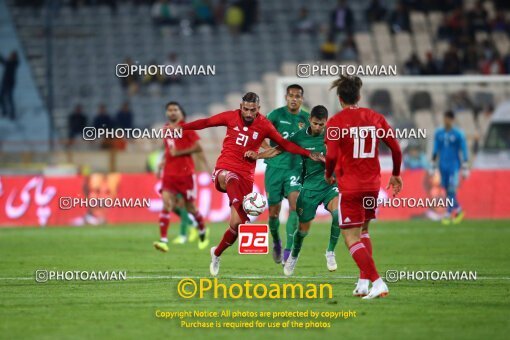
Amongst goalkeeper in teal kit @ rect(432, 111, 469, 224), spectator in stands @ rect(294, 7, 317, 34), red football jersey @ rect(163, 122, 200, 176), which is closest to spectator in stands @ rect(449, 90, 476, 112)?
goalkeeper in teal kit @ rect(432, 111, 469, 224)

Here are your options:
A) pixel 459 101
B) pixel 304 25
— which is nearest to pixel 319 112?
pixel 459 101

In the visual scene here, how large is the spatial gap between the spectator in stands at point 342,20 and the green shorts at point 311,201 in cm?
2239

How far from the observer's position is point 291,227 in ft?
55.4

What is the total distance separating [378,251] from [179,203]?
179 inches

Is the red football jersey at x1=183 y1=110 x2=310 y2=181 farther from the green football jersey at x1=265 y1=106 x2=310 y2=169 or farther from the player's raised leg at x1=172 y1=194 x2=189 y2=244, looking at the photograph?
the player's raised leg at x1=172 y1=194 x2=189 y2=244

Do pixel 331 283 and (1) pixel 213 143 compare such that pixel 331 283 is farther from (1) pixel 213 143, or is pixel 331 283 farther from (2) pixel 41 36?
(2) pixel 41 36

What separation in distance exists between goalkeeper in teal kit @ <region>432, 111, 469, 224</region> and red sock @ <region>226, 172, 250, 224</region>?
1169cm

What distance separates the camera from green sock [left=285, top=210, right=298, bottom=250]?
54.7 ft

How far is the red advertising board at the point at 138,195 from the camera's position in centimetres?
2720

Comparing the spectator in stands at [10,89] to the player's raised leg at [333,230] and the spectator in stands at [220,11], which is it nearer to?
the spectator in stands at [220,11]

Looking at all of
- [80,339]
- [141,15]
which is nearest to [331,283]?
[80,339]

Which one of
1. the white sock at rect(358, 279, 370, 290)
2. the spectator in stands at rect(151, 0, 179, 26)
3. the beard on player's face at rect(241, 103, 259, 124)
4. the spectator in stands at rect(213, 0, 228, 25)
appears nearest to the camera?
the white sock at rect(358, 279, 370, 290)

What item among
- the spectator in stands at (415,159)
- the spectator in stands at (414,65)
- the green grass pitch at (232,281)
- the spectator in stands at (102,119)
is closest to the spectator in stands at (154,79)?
the spectator in stands at (102,119)

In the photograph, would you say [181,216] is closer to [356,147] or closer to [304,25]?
[356,147]
